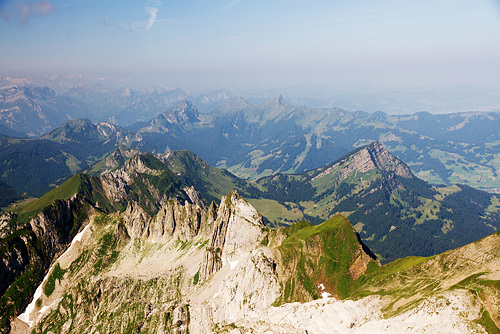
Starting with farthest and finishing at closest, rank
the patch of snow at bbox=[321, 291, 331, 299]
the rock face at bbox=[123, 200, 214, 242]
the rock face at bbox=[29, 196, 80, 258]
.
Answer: the rock face at bbox=[29, 196, 80, 258]
the rock face at bbox=[123, 200, 214, 242]
the patch of snow at bbox=[321, 291, 331, 299]

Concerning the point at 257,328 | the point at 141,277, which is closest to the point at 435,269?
the point at 257,328

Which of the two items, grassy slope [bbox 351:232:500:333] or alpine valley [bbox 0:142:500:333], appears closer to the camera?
grassy slope [bbox 351:232:500:333]

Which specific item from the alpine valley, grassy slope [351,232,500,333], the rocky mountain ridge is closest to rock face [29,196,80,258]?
the alpine valley

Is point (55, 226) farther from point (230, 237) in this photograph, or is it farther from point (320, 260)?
point (320, 260)

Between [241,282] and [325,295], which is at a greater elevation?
[325,295]

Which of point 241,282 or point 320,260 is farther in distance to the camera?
point 241,282

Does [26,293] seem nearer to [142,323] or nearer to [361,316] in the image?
[142,323]

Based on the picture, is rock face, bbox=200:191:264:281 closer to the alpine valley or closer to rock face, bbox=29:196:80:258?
the alpine valley

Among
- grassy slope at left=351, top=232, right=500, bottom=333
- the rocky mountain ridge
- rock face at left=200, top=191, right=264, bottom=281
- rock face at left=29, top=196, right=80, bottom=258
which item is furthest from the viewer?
rock face at left=29, top=196, right=80, bottom=258

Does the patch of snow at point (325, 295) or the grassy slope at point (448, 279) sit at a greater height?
the grassy slope at point (448, 279)

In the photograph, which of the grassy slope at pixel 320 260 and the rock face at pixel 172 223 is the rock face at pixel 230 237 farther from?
the grassy slope at pixel 320 260

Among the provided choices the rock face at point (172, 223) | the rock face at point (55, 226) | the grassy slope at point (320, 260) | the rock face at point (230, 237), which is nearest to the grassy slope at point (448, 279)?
the grassy slope at point (320, 260)

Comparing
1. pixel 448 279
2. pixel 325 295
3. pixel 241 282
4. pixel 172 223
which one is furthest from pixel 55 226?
pixel 448 279
